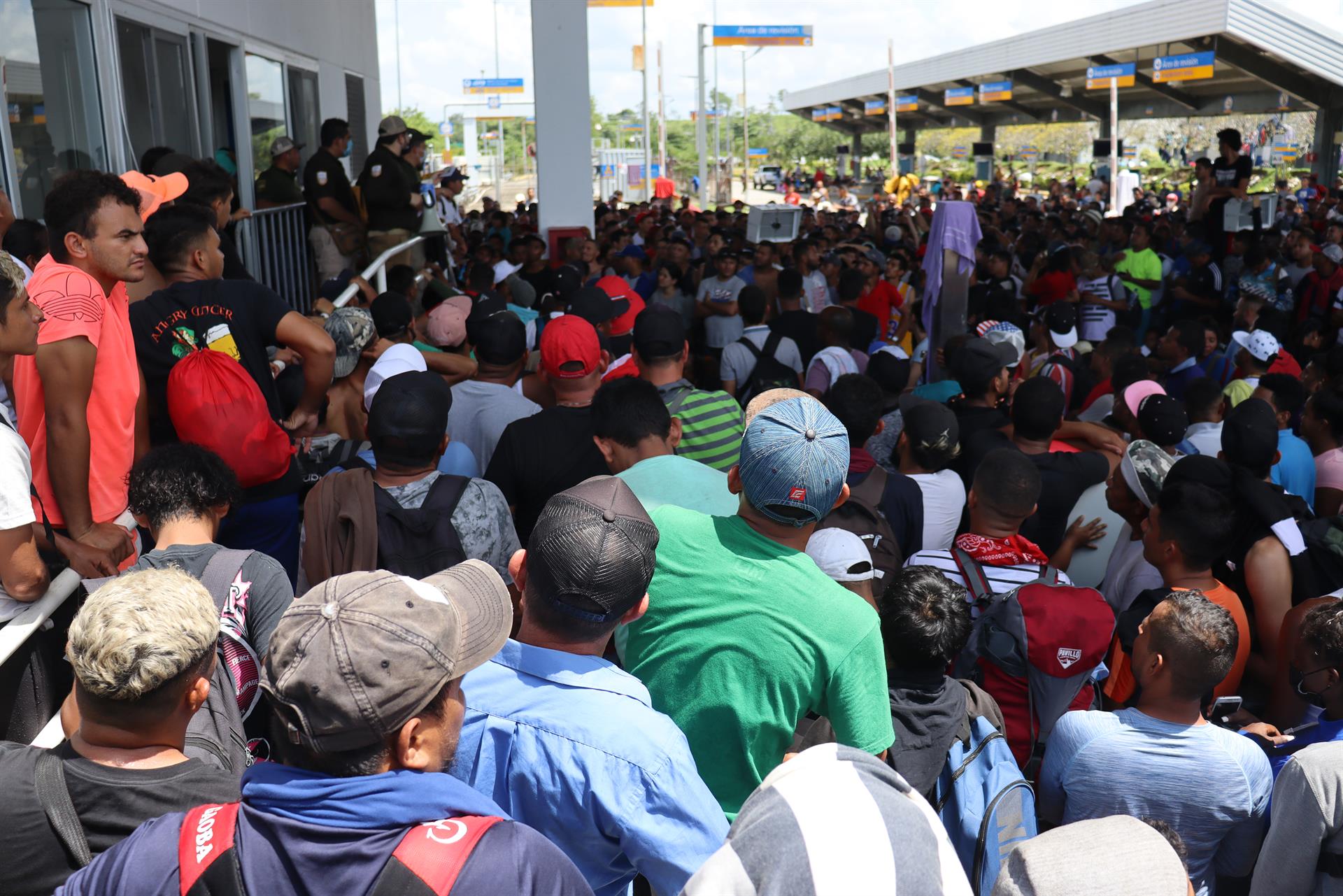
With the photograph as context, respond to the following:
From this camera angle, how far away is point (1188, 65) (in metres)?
→ 21.2

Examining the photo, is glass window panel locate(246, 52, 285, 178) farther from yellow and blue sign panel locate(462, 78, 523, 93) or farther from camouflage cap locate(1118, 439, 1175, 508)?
yellow and blue sign panel locate(462, 78, 523, 93)

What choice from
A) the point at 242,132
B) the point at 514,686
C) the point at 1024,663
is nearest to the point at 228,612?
the point at 514,686

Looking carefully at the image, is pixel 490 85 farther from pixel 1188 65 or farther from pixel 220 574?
pixel 220 574

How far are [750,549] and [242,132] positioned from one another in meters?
9.55

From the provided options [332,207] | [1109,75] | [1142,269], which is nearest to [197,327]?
[332,207]

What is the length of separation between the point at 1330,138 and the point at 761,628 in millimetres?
27184

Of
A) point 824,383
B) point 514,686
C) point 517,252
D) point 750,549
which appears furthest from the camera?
point 517,252

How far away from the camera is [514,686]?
199cm

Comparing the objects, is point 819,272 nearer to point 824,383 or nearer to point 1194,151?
point 824,383

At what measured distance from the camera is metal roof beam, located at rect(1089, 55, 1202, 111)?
28484 mm

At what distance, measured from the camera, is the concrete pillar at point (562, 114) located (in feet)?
37.4

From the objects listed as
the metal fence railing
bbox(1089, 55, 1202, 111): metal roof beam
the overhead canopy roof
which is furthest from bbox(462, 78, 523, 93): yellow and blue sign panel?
the metal fence railing

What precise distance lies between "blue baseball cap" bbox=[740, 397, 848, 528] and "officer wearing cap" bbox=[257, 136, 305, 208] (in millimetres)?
8351

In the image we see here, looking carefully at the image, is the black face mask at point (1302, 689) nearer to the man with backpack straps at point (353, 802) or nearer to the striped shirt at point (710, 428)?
the striped shirt at point (710, 428)
